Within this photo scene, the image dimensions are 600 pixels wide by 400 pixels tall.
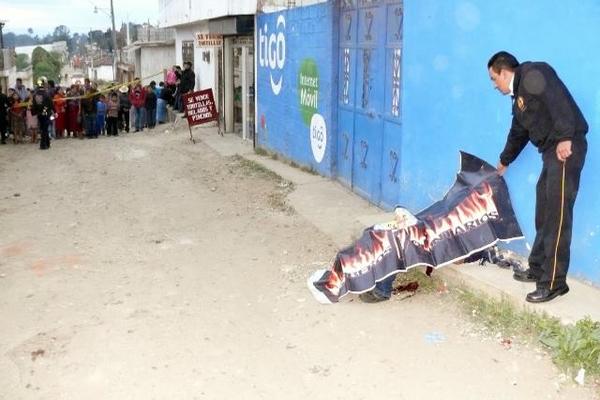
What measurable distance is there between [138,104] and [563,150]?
54.9ft

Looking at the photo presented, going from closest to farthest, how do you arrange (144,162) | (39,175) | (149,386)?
(149,386), (39,175), (144,162)

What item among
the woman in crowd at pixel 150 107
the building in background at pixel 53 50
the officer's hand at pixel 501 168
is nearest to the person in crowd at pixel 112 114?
the woman in crowd at pixel 150 107

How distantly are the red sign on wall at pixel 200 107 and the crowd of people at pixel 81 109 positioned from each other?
3.22 meters

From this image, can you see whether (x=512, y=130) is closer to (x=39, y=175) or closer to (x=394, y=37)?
(x=394, y=37)

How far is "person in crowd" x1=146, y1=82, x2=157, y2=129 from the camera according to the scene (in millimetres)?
19672

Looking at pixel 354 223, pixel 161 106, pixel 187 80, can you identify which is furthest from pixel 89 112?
pixel 354 223

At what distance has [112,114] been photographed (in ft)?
61.8

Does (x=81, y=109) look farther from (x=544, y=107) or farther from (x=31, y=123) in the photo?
(x=544, y=107)

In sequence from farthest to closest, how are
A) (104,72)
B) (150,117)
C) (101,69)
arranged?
1. (104,72)
2. (101,69)
3. (150,117)

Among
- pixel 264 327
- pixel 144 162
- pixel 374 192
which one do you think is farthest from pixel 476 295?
pixel 144 162

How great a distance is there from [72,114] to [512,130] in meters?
15.7

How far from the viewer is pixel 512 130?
4934mm

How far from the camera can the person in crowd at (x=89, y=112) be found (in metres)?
18.4

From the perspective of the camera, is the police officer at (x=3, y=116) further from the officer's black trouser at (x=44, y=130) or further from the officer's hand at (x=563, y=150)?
the officer's hand at (x=563, y=150)
